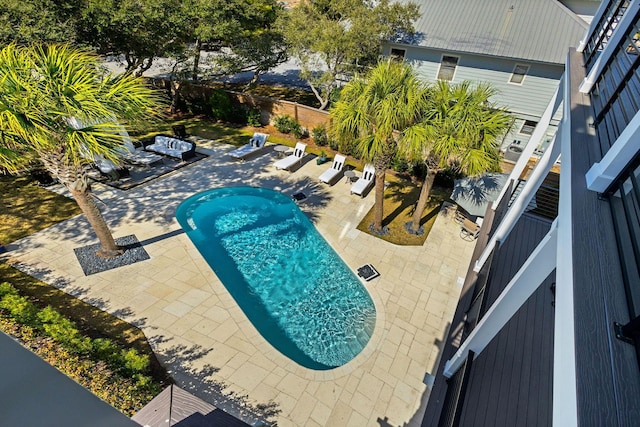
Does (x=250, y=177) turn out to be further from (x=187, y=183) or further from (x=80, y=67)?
(x=80, y=67)

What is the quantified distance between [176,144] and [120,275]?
9.00 metres

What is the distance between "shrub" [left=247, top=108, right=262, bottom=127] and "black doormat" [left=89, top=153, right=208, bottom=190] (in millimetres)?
5149

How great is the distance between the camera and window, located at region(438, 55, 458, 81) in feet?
59.4

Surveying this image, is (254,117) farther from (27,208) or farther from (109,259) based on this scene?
(109,259)

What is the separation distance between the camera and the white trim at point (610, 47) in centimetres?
511

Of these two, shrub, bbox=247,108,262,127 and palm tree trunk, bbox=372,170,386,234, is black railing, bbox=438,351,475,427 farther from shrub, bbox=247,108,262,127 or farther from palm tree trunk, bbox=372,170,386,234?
shrub, bbox=247,108,262,127

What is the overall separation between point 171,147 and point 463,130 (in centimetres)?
1448

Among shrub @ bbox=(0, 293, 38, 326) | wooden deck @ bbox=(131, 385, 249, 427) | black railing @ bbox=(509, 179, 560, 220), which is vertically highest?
wooden deck @ bbox=(131, 385, 249, 427)

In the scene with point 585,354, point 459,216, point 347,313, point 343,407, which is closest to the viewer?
point 585,354

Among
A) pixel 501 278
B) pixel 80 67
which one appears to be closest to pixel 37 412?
pixel 80 67

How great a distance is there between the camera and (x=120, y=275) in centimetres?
973

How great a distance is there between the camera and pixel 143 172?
586 inches

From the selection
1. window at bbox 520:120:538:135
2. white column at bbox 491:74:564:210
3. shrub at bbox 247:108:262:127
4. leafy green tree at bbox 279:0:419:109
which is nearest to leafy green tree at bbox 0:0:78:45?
shrub at bbox 247:108:262:127

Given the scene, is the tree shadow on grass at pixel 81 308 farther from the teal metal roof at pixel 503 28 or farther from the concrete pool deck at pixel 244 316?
the teal metal roof at pixel 503 28
